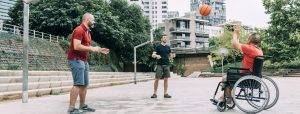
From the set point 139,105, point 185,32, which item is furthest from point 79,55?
point 185,32

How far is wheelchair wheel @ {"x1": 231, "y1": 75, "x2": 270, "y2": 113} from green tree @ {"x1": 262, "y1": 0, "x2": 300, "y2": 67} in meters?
43.5

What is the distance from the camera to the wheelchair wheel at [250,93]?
729 centimetres

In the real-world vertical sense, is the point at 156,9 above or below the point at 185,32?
above

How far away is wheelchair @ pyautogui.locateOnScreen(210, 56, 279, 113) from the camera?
23.9ft

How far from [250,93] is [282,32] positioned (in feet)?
150

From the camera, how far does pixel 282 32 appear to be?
51.2 m

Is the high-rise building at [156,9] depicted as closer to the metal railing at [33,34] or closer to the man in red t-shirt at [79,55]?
the metal railing at [33,34]

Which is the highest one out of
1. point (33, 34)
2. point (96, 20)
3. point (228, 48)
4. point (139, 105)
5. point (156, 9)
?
point (156, 9)

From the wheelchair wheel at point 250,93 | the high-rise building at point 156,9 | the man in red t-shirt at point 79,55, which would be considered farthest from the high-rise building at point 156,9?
the wheelchair wheel at point 250,93

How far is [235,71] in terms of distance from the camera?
24.8 feet

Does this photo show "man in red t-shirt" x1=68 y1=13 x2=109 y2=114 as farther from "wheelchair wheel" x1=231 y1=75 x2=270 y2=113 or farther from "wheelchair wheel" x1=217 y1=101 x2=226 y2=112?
"wheelchair wheel" x1=231 y1=75 x2=270 y2=113

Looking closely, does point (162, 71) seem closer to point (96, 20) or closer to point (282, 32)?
A: point (96, 20)

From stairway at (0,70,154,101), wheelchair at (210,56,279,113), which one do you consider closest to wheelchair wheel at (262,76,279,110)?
wheelchair at (210,56,279,113)

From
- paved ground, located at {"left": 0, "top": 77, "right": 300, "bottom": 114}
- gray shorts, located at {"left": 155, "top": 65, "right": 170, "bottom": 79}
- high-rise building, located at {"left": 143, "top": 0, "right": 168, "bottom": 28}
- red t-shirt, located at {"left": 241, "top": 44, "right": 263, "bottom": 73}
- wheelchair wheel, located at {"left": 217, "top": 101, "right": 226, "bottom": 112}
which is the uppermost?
high-rise building, located at {"left": 143, "top": 0, "right": 168, "bottom": 28}
